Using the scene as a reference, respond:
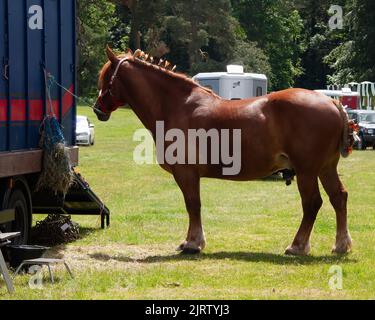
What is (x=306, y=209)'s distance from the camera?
12898mm

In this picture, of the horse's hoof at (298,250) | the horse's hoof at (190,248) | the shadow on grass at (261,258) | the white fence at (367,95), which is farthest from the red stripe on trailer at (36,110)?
the white fence at (367,95)

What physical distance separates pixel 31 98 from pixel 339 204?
416 cm

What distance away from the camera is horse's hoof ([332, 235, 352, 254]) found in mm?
12914

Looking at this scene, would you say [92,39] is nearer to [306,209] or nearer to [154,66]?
[154,66]

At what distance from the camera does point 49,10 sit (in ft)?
44.3

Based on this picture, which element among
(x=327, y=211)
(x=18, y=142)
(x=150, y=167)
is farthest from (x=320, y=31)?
(x=18, y=142)

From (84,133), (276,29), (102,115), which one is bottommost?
(84,133)

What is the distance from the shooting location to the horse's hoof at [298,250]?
12773 mm

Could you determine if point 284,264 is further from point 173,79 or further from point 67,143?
point 67,143

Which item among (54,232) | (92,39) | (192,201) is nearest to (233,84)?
(54,232)

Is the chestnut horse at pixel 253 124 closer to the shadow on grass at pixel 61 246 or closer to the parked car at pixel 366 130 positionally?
the shadow on grass at pixel 61 246

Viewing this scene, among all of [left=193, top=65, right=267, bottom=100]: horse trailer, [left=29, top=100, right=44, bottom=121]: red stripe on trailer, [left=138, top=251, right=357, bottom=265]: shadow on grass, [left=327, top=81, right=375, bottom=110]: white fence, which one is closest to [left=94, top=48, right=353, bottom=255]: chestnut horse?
[left=138, top=251, right=357, bottom=265]: shadow on grass

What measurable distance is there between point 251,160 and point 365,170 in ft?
61.4

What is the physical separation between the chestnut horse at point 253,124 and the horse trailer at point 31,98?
33.5 inches
